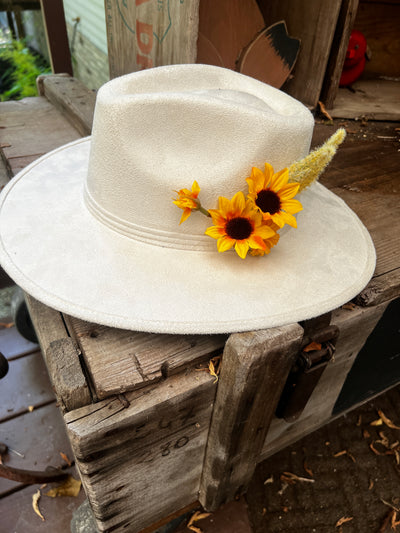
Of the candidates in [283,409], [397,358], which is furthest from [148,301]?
[397,358]

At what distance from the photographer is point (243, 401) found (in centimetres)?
114

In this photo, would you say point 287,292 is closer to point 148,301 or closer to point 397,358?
point 148,301

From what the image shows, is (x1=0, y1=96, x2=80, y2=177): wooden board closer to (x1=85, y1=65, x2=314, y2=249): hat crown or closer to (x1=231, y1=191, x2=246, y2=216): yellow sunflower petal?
(x1=85, y1=65, x2=314, y2=249): hat crown

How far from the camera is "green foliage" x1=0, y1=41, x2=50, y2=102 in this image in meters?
7.11

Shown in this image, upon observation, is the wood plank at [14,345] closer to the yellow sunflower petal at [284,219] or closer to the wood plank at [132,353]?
the wood plank at [132,353]

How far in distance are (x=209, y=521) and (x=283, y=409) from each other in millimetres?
1035

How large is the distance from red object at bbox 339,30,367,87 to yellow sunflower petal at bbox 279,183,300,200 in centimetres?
246

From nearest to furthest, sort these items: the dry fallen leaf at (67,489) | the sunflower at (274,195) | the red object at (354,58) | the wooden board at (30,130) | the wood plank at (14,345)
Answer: the sunflower at (274,195) < the dry fallen leaf at (67,489) < the wooden board at (30,130) < the wood plank at (14,345) < the red object at (354,58)

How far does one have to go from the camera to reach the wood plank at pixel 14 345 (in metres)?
2.52

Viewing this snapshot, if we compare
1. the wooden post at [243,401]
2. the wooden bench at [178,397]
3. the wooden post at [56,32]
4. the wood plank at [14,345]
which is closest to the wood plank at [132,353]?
the wooden bench at [178,397]

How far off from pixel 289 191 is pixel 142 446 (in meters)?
0.88

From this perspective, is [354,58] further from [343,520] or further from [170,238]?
[343,520]

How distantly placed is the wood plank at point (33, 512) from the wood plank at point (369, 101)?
289 centimetres

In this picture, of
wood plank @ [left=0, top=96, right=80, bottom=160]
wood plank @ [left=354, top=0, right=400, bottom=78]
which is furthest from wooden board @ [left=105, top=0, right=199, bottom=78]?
wood plank @ [left=354, top=0, right=400, bottom=78]
